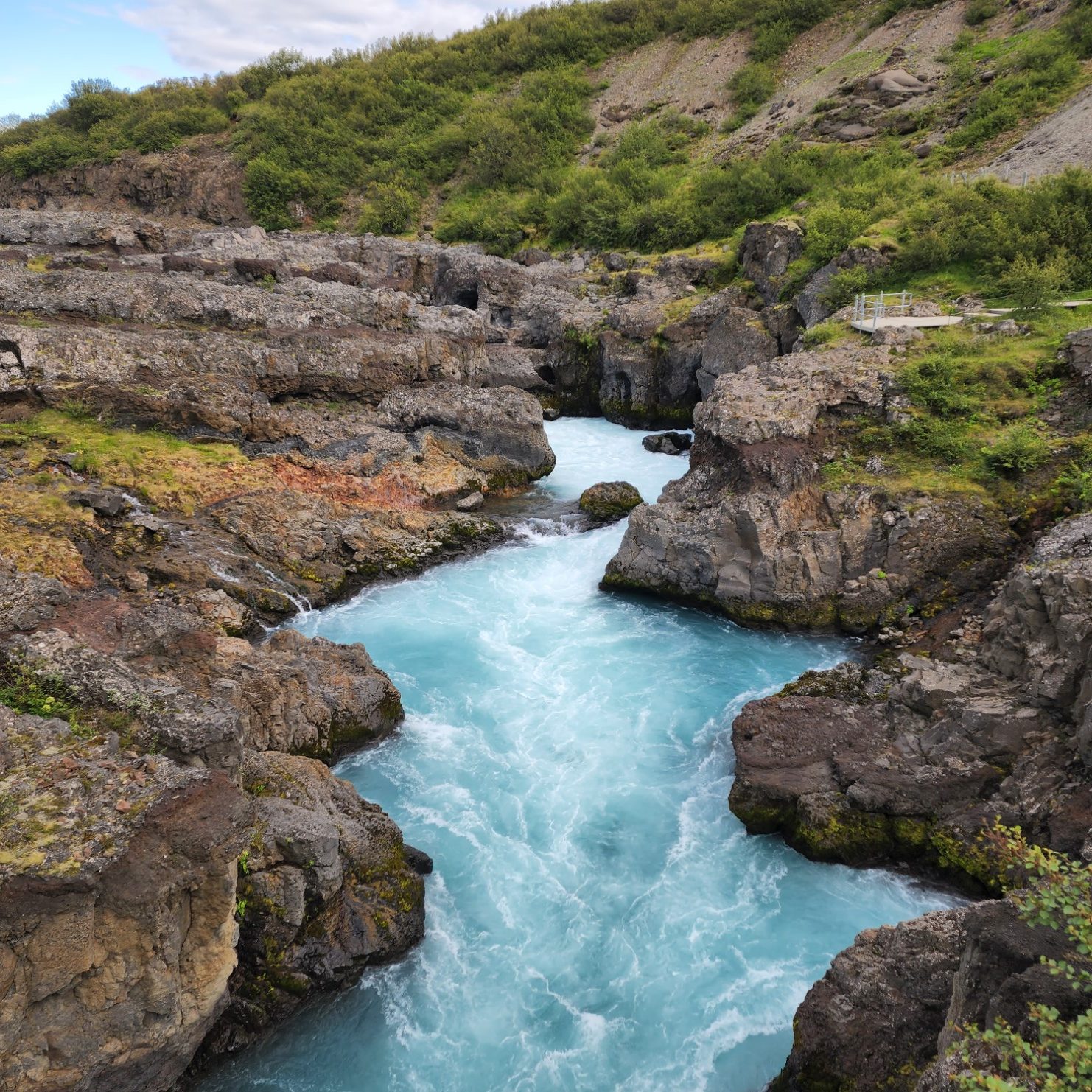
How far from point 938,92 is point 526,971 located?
52779 mm

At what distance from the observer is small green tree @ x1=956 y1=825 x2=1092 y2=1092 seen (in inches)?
172

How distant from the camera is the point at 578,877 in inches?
446

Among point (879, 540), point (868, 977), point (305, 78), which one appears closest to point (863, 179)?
point (879, 540)

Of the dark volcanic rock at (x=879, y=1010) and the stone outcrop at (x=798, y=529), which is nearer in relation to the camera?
the dark volcanic rock at (x=879, y=1010)

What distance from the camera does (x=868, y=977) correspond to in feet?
25.5

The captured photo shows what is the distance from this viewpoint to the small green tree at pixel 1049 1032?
4.38 meters

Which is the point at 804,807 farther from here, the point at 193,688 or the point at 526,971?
the point at 193,688

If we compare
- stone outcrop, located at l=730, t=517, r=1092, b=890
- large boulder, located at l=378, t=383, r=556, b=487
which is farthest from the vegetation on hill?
stone outcrop, located at l=730, t=517, r=1092, b=890

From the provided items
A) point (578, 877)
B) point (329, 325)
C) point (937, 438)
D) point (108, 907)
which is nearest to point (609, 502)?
point (937, 438)

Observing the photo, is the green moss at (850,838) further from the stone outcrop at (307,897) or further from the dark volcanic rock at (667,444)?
the dark volcanic rock at (667,444)

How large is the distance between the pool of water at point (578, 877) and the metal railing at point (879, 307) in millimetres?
12317

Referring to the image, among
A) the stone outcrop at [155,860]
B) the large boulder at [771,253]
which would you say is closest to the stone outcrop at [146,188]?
the large boulder at [771,253]

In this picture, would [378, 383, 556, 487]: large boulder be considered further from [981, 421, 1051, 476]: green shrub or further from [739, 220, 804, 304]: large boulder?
[981, 421, 1051, 476]: green shrub

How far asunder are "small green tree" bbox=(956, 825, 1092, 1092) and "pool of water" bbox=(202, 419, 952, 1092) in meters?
4.38
